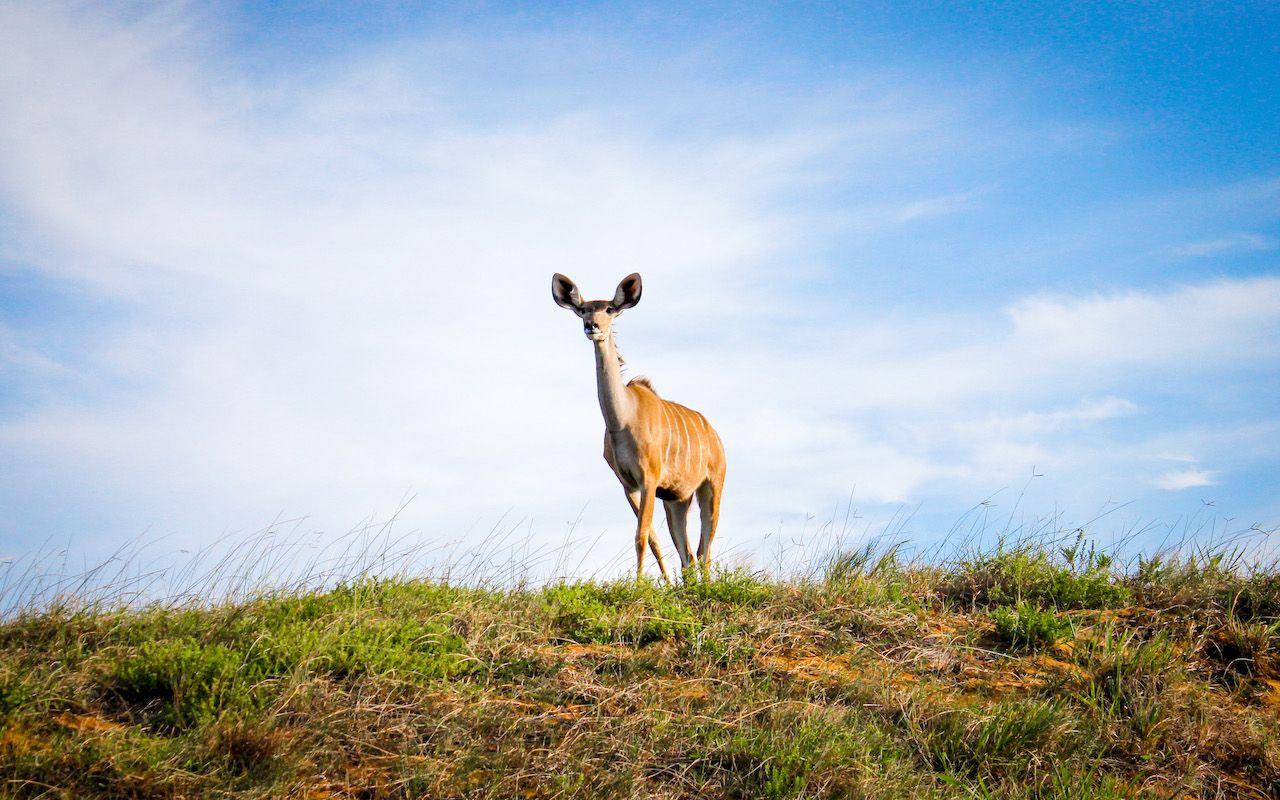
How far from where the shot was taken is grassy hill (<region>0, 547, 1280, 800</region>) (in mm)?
5855

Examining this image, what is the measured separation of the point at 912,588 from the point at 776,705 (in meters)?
3.14

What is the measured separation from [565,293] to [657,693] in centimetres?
646

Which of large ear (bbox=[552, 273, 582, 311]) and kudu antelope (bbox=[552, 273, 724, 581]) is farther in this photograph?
large ear (bbox=[552, 273, 582, 311])

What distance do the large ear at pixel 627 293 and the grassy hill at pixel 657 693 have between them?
4.38m

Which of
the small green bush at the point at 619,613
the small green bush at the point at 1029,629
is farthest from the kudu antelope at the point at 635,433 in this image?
the small green bush at the point at 1029,629

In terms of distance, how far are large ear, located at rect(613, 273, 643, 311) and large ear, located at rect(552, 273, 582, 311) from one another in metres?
0.47

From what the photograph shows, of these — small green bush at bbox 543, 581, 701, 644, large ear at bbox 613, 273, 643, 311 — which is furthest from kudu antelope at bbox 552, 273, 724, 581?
small green bush at bbox 543, 581, 701, 644

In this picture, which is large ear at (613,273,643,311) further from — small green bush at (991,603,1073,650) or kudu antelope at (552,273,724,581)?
small green bush at (991,603,1073,650)

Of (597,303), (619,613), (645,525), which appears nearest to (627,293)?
(597,303)

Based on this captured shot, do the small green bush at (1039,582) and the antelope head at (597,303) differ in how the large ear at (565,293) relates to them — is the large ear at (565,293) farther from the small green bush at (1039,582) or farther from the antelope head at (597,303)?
the small green bush at (1039,582)

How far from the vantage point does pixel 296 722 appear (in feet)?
20.3

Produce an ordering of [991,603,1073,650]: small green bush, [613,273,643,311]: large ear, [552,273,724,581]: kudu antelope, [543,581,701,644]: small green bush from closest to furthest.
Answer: [543,581,701,644]: small green bush → [991,603,1073,650]: small green bush → [552,273,724,581]: kudu antelope → [613,273,643,311]: large ear

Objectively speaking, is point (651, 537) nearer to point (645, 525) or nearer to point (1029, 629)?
point (645, 525)

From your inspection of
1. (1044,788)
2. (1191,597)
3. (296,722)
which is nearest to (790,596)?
(1044,788)
